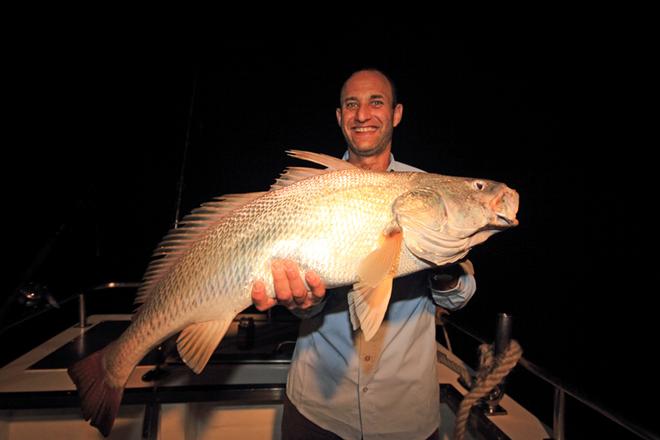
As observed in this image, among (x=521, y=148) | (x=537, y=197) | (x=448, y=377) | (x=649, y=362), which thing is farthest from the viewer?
(x=521, y=148)

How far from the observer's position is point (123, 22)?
19688mm

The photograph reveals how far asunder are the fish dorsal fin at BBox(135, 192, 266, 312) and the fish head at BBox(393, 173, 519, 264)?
74 centimetres

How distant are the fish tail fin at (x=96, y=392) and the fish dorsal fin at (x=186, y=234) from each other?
337mm

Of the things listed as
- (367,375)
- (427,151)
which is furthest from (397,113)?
(427,151)

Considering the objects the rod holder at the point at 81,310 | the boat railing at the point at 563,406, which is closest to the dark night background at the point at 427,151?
the rod holder at the point at 81,310

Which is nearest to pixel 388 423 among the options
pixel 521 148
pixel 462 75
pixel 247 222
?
pixel 247 222

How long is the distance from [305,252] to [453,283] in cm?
80

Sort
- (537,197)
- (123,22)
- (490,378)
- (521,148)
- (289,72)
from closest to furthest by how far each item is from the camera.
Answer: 1. (490,378)
2. (123,22)
3. (537,197)
4. (521,148)
5. (289,72)

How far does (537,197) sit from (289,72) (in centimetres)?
2346

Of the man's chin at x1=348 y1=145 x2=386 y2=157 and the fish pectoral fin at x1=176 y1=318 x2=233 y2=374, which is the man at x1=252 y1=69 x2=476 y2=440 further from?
the man's chin at x1=348 y1=145 x2=386 y2=157

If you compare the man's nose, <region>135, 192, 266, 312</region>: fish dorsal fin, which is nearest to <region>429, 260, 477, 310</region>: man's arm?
<region>135, 192, 266, 312</region>: fish dorsal fin

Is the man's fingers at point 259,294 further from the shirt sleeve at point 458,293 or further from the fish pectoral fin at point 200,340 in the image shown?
the shirt sleeve at point 458,293

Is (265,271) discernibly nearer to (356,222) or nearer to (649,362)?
(356,222)

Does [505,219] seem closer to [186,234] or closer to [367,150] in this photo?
[367,150]
